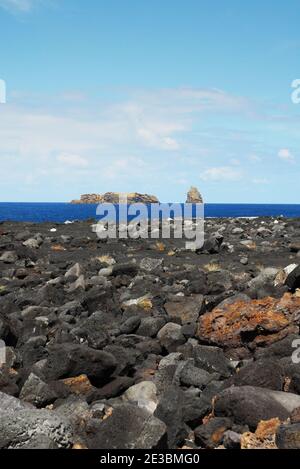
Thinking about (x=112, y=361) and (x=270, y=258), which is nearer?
(x=112, y=361)

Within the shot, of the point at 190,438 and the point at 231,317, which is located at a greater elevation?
the point at 231,317

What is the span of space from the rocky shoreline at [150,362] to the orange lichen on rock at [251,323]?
0.06 feet

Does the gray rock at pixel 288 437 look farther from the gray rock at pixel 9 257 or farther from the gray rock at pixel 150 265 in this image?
the gray rock at pixel 9 257

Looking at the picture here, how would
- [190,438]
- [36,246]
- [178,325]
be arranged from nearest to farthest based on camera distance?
[190,438] → [178,325] → [36,246]

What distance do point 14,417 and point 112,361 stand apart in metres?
2.68

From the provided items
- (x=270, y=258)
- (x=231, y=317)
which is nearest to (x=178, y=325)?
(x=231, y=317)

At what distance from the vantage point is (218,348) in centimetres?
957

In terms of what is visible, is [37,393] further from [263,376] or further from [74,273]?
[74,273]

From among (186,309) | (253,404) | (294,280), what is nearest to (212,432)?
(253,404)

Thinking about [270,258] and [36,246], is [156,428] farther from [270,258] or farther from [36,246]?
[36,246]

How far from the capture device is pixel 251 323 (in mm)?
9727

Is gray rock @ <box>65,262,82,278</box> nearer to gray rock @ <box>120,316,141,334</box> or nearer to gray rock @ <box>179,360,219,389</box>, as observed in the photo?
gray rock @ <box>120,316,141,334</box>

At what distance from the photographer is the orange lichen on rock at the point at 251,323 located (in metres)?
9.66

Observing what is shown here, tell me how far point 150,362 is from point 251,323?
1.94m
